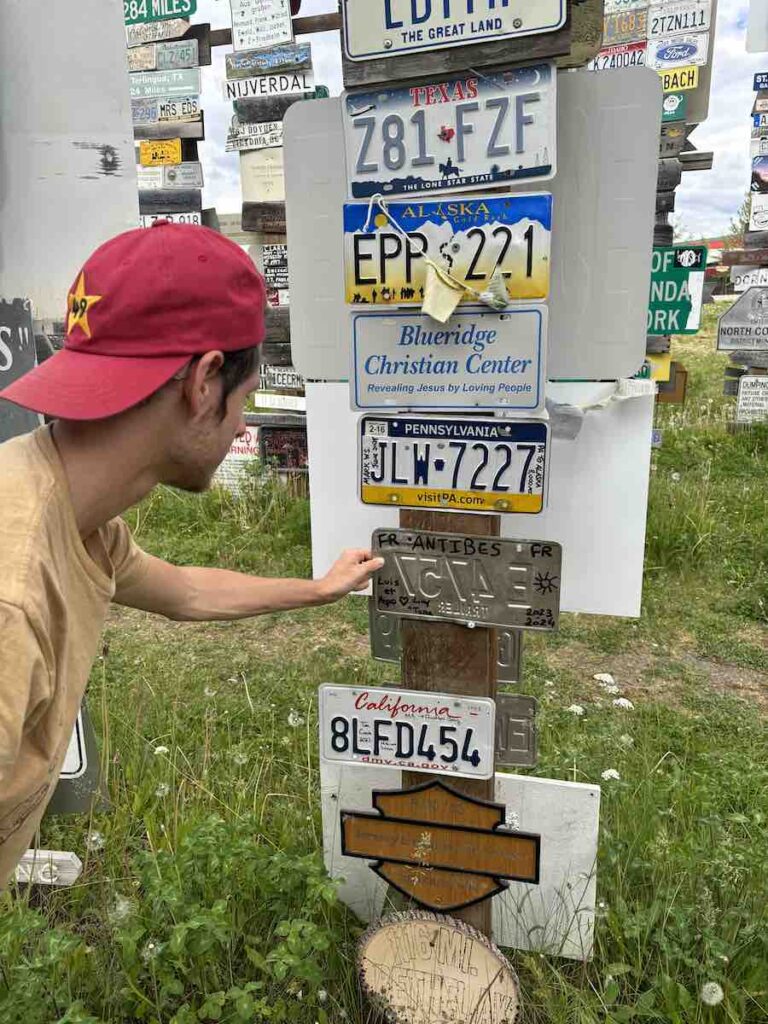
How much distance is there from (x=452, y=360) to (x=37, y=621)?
3.42 ft

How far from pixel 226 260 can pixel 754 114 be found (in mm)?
9323

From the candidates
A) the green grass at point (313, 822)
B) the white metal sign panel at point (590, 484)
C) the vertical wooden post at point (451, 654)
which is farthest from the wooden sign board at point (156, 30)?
the vertical wooden post at point (451, 654)

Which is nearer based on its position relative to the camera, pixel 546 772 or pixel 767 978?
pixel 767 978

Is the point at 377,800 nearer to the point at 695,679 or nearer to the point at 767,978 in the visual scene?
the point at 767,978

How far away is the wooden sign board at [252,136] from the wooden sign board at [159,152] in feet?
2.81

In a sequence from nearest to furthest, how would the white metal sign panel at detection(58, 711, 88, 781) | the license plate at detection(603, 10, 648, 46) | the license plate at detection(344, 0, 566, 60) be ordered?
the license plate at detection(344, 0, 566, 60) → the white metal sign panel at detection(58, 711, 88, 781) → the license plate at detection(603, 10, 648, 46)

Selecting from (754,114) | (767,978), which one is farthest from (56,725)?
(754,114)

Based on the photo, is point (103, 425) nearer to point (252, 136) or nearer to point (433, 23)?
point (433, 23)

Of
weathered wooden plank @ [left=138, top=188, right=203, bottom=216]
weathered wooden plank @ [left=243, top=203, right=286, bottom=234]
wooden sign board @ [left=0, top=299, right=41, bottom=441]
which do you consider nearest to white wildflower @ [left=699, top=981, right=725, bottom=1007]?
wooden sign board @ [left=0, top=299, right=41, bottom=441]

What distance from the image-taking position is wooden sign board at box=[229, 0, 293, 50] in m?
5.83

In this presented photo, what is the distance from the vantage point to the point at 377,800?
209 centimetres

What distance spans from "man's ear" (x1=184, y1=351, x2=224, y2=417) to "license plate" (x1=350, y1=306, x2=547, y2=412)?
1.86 feet

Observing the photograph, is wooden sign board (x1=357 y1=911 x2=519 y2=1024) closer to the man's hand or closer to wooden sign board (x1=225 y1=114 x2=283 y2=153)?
the man's hand

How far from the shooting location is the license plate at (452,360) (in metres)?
1.78
